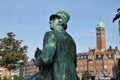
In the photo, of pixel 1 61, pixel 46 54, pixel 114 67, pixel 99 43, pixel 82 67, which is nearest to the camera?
pixel 46 54

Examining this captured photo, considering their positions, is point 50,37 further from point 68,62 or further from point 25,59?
point 25,59

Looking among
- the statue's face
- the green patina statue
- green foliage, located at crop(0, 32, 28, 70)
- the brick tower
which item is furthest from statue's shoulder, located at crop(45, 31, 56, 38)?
the brick tower

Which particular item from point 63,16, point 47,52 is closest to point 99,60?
point 63,16

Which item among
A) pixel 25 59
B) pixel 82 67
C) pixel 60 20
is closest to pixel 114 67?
pixel 82 67

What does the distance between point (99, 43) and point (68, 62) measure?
553ft

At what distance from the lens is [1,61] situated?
45.8 m

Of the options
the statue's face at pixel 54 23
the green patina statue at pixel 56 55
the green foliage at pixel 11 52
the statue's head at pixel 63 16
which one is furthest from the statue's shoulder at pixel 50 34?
the green foliage at pixel 11 52

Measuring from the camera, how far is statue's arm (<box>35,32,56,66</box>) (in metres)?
6.48

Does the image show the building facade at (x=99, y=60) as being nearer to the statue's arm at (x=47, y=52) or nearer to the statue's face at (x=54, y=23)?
the statue's face at (x=54, y=23)

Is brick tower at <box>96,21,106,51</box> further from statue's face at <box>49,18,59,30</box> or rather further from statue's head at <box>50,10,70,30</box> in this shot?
statue's face at <box>49,18,59,30</box>

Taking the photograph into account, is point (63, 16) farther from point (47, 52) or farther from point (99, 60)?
point (99, 60)

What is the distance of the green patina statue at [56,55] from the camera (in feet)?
21.4

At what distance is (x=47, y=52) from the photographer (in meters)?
6.52

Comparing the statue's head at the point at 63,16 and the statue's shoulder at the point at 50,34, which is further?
the statue's head at the point at 63,16
